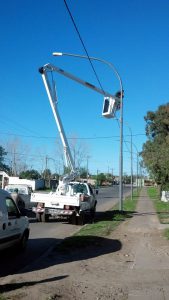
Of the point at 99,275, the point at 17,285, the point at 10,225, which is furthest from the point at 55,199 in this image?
the point at 17,285

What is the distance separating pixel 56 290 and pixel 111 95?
65.6 ft

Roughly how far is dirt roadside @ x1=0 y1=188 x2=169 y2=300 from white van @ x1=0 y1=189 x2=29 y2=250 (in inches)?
35.7

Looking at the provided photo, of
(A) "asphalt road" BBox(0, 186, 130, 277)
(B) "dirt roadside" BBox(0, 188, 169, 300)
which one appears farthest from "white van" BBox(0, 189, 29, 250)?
(B) "dirt roadside" BBox(0, 188, 169, 300)

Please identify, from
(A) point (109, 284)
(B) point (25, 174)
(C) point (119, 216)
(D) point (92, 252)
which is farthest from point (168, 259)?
(B) point (25, 174)

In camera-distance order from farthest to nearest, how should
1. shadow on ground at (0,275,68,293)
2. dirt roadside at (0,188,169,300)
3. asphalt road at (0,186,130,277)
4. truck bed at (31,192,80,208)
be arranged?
truck bed at (31,192,80,208)
asphalt road at (0,186,130,277)
shadow on ground at (0,275,68,293)
dirt roadside at (0,188,169,300)

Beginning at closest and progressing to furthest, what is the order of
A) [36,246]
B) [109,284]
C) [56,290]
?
[56,290] → [109,284] → [36,246]

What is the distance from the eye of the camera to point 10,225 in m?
10.8

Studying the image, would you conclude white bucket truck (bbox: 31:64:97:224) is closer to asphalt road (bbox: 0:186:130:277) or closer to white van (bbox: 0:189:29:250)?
asphalt road (bbox: 0:186:130:277)

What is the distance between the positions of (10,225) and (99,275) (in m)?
2.72

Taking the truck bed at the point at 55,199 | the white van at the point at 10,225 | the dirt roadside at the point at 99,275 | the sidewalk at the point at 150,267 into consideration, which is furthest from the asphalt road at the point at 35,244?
the sidewalk at the point at 150,267

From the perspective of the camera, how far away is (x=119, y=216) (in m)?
23.4

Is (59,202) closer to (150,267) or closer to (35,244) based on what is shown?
(35,244)

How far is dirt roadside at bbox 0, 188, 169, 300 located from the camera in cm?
731

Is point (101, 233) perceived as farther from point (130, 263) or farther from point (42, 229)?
point (130, 263)
